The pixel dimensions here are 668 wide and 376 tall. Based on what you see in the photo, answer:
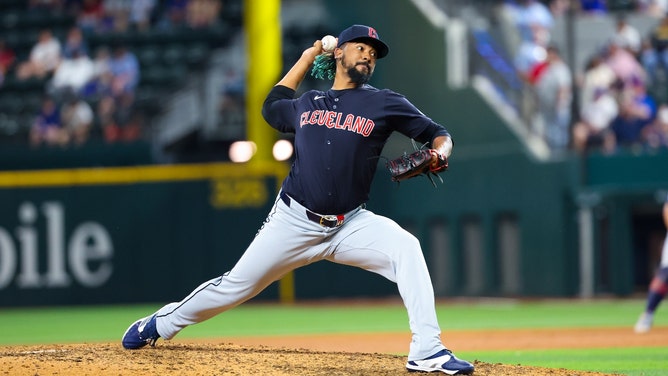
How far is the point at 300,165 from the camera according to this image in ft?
21.5

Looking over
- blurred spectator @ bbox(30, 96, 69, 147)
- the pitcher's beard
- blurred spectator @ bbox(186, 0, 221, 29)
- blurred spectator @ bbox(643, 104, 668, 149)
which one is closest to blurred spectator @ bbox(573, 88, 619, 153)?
blurred spectator @ bbox(643, 104, 668, 149)

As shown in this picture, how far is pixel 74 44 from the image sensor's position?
1952 centimetres

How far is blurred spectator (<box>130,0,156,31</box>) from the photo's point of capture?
20.1 m

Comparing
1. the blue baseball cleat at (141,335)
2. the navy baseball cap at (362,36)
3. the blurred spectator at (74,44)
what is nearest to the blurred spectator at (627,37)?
the blurred spectator at (74,44)

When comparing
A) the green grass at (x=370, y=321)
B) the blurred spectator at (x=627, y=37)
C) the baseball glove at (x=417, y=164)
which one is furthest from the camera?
the blurred spectator at (x=627, y=37)

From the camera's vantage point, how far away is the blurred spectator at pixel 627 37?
15961 millimetres

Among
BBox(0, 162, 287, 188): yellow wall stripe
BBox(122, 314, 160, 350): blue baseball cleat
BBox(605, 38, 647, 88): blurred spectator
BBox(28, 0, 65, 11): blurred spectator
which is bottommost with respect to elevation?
BBox(122, 314, 160, 350): blue baseball cleat

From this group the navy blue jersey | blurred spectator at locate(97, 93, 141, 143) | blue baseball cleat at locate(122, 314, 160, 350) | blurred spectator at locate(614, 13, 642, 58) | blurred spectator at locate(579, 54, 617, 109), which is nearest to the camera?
the navy blue jersey

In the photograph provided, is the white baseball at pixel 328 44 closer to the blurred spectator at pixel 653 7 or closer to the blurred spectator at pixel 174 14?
the blurred spectator at pixel 653 7

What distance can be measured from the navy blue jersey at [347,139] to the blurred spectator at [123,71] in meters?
12.6

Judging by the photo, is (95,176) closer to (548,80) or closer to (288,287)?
(288,287)

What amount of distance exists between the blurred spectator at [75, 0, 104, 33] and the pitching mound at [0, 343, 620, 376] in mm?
13509

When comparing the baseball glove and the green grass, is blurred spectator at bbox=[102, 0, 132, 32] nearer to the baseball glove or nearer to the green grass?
the green grass

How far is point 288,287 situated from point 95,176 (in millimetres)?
3156
